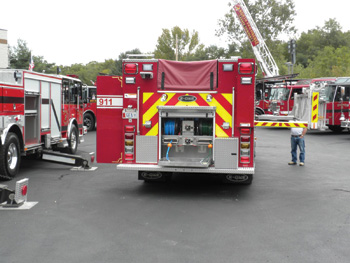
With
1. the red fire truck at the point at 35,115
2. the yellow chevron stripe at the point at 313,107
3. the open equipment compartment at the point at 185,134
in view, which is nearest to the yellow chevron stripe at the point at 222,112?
the open equipment compartment at the point at 185,134

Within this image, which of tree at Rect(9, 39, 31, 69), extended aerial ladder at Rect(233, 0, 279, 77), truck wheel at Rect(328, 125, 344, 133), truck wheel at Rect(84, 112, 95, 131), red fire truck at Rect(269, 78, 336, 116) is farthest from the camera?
tree at Rect(9, 39, 31, 69)

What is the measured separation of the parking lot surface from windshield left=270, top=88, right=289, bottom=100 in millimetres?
17975

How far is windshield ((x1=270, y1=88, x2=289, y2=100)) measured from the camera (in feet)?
92.8

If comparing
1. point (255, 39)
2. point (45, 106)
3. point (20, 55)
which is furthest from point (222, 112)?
point (20, 55)

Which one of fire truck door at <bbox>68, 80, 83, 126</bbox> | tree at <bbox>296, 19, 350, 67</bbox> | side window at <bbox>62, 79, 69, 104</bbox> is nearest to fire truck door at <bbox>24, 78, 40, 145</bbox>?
side window at <bbox>62, 79, 69, 104</bbox>

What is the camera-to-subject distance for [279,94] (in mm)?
29141

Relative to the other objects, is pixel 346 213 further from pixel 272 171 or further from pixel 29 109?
pixel 29 109

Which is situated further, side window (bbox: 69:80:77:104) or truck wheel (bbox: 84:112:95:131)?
truck wheel (bbox: 84:112:95:131)

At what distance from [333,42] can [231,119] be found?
73.7 meters

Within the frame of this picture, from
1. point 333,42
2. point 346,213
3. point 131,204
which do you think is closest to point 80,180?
point 131,204

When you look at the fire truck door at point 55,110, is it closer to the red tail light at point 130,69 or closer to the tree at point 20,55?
the red tail light at point 130,69

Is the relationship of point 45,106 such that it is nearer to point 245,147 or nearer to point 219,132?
point 219,132

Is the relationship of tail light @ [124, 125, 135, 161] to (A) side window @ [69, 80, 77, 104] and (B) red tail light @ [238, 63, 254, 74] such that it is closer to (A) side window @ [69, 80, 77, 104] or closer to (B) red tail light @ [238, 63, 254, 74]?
(B) red tail light @ [238, 63, 254, 74]

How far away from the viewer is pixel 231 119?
8.11 meters
